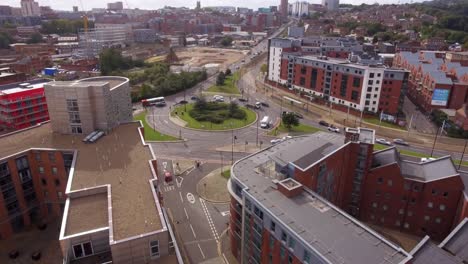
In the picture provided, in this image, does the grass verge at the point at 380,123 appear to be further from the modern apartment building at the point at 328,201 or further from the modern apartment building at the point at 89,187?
the modern apartment building at the point at 89,187

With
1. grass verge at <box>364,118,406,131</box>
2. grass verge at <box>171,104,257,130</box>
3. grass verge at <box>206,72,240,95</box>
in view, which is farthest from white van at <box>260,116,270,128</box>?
grass verge at <box>206,72,240,95</box>

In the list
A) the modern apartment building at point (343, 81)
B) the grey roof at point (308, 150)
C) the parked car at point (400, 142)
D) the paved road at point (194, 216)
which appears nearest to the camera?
the grey roof at point (308, 150)

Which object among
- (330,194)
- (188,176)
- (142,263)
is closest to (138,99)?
(188,176)

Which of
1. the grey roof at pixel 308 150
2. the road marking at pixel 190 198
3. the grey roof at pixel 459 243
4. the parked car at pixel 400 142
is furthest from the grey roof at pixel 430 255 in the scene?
the parked car at pixel 400 142

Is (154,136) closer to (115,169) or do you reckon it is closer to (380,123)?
(115,169)

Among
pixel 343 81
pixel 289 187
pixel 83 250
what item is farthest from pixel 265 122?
pixel 83 250

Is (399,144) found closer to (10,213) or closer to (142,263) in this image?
(142,263)

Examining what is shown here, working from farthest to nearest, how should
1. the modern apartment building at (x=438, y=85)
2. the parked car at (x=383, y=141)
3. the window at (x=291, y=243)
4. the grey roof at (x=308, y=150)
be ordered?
the modern apartment building at (x=438, y=85)
the parked car at (x=383, y=141)
the grey roof at (x=308, y=150)
the window at (x=291, y=243)
